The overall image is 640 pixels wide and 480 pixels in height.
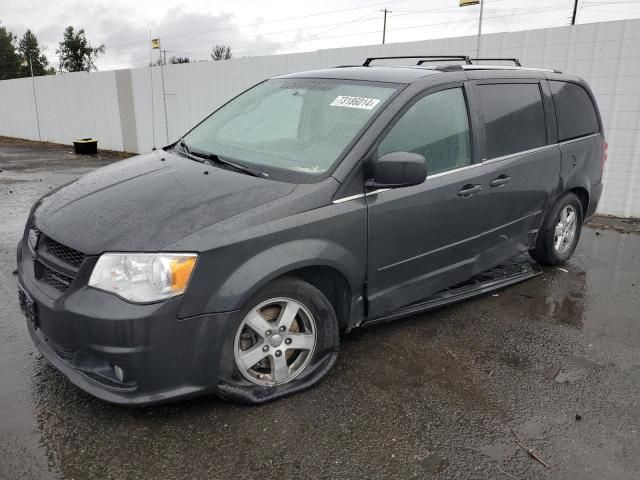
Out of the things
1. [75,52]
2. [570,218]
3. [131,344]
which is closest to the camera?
[131,344]

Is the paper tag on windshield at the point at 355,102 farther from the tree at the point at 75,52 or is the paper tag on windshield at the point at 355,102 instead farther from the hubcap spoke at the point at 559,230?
the tree at the point at 75,52

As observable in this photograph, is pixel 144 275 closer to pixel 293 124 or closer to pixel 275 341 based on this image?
pixel 275 341

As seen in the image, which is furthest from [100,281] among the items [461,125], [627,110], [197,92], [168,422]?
[197,92]

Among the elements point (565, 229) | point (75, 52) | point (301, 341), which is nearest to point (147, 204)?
point (301, 341)

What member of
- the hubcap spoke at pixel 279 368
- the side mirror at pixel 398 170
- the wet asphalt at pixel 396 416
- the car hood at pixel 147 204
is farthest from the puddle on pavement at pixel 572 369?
the car hood at pixel 147 204

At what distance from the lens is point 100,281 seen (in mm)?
2541

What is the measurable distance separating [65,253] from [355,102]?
6.33 feet

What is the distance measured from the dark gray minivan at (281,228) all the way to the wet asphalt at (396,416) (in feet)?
0.80

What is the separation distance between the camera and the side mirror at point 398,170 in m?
3.06

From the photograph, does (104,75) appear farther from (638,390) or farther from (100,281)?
(638,390)

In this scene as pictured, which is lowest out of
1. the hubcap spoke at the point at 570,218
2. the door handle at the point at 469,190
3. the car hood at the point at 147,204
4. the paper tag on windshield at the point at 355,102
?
the hubcap spoke at the point at 570,218

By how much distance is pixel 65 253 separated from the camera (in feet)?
8.98

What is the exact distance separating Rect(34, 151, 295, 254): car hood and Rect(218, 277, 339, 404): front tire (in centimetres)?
50

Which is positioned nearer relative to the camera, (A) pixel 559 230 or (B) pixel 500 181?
(B) pixel 500 181
